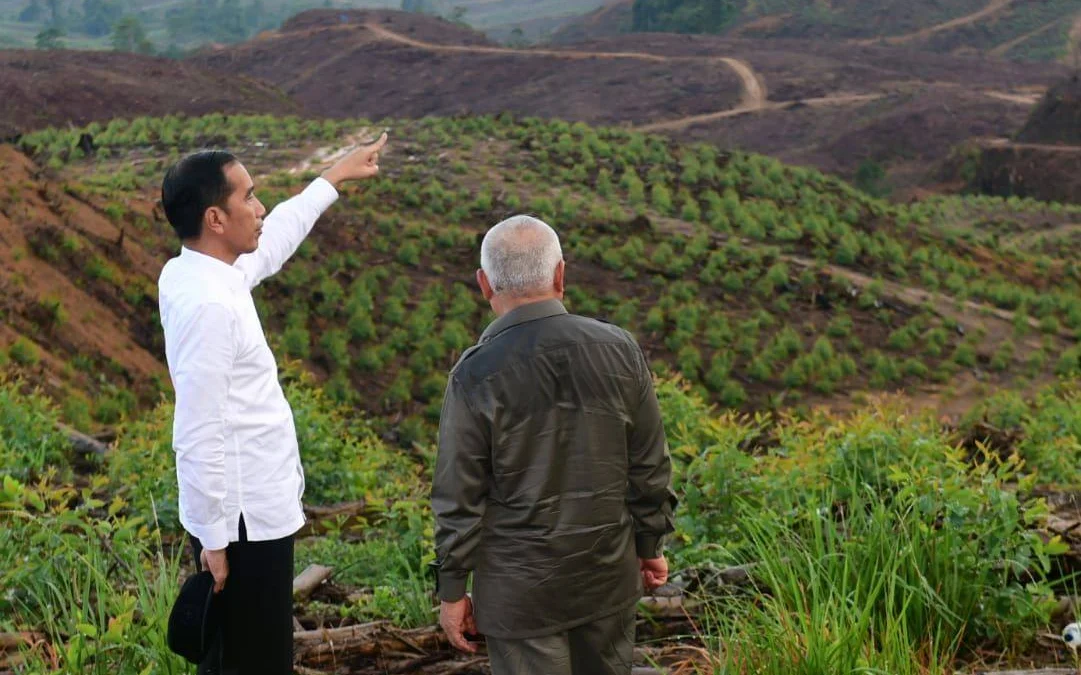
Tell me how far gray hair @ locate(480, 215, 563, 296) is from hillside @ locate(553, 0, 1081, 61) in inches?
2260

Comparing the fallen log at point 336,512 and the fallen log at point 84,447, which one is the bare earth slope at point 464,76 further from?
the fallen log at point 336,512

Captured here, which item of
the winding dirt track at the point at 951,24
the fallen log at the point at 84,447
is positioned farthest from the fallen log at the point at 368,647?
the winding dirt track at the point at 951,24

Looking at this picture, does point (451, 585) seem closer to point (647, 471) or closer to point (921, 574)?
point (647, 471)

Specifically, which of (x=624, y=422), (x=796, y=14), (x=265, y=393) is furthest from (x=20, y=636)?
(x=796, y=14)

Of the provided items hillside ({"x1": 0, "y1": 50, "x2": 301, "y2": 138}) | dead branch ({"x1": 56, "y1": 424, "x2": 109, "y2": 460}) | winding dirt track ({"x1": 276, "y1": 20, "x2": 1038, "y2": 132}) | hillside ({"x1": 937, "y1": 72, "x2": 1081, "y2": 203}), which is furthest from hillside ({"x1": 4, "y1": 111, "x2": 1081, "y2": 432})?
winding dirt track ({"x1": 276, "y1": 20, "x2": 1038, "y2": 132})

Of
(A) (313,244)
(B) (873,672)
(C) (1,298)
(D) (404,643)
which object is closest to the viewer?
(B) (873,672)

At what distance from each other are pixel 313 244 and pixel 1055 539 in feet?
40.8

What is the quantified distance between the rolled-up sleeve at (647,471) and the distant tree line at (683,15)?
189ft

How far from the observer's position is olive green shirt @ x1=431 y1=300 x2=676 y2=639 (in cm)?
245

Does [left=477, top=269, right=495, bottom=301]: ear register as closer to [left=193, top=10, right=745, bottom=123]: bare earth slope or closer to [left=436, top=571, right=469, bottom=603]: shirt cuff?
[left=436, top=571, right=469, bottom=603]: shirt cuff

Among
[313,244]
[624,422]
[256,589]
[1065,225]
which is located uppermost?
[624,422]

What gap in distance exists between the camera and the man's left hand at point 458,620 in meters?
2.55

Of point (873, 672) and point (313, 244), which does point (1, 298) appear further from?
point (873, 672)

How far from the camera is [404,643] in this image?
11.8 ft
